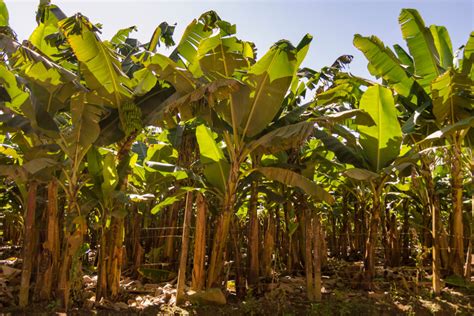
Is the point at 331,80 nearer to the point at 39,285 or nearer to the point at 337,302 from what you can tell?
the point at 337,302

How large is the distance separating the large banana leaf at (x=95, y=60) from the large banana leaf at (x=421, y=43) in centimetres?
509

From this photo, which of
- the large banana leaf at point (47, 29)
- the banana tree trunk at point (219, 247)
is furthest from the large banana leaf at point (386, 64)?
the large banana leaf at point (47, 29)

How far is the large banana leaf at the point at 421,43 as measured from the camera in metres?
7.53

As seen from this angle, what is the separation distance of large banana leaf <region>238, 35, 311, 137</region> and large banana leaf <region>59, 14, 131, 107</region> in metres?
1.94

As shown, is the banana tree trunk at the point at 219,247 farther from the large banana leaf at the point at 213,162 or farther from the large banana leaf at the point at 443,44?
the large banana leaf at the point at 443,44

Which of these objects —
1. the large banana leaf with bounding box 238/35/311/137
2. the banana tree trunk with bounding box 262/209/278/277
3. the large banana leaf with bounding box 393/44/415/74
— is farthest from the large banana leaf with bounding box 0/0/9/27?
the large banana leaf with bounding box 393/44/415/74

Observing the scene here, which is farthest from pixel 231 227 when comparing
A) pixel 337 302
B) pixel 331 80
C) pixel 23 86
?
pixel 23 86

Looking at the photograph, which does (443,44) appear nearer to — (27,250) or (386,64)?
(386,64)

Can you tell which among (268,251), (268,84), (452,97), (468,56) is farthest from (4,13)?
(468,56)

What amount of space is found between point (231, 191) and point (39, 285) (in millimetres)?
3470

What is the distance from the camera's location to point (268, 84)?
646cm

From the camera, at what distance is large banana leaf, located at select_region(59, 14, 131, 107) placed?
554cm

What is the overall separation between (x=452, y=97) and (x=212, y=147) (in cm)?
419

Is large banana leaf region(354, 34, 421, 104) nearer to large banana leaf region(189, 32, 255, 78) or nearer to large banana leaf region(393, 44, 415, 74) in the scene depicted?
large banana leaf region(393, 44, 415, 74)
